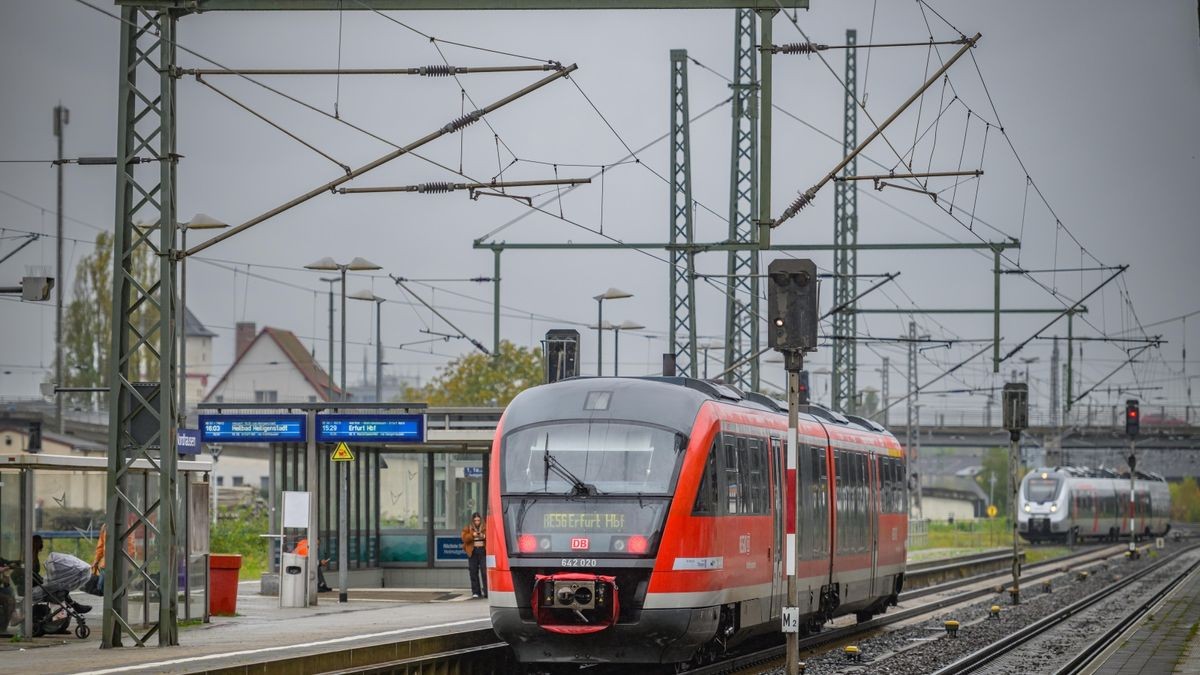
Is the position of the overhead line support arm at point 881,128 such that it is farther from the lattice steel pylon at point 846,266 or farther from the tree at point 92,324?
the tree at point 92,324

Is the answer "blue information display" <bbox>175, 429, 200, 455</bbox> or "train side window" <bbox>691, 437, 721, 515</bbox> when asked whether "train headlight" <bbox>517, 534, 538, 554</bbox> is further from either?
"blue information display" <bbox>175, 429, 200, 455</bbox>

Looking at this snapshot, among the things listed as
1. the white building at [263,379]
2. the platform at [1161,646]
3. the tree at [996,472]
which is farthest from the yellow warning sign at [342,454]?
the tree at [996,472]

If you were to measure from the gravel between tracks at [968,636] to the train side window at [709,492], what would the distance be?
10.7 feet

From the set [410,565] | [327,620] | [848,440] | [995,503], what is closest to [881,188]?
[848,440]

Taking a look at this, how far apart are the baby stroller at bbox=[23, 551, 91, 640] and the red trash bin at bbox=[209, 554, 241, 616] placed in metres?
3.67

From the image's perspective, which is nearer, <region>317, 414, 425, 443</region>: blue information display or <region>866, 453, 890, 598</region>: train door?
<region>866, 453, 890, 598</region>: train door

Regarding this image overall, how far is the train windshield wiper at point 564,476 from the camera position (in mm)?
18562

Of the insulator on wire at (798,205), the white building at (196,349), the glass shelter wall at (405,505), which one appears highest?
the white building at (196,349)

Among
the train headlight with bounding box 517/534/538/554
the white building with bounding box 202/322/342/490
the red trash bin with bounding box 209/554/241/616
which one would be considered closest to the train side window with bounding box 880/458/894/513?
the red trash bin with bounding box 209/554/241/616

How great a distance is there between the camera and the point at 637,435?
18938 millimetres

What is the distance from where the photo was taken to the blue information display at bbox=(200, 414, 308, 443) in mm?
30359

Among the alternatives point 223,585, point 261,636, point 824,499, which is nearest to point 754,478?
point 824,499

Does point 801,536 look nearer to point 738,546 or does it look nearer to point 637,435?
point 738,546

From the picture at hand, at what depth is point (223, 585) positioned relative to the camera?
27.8 m
